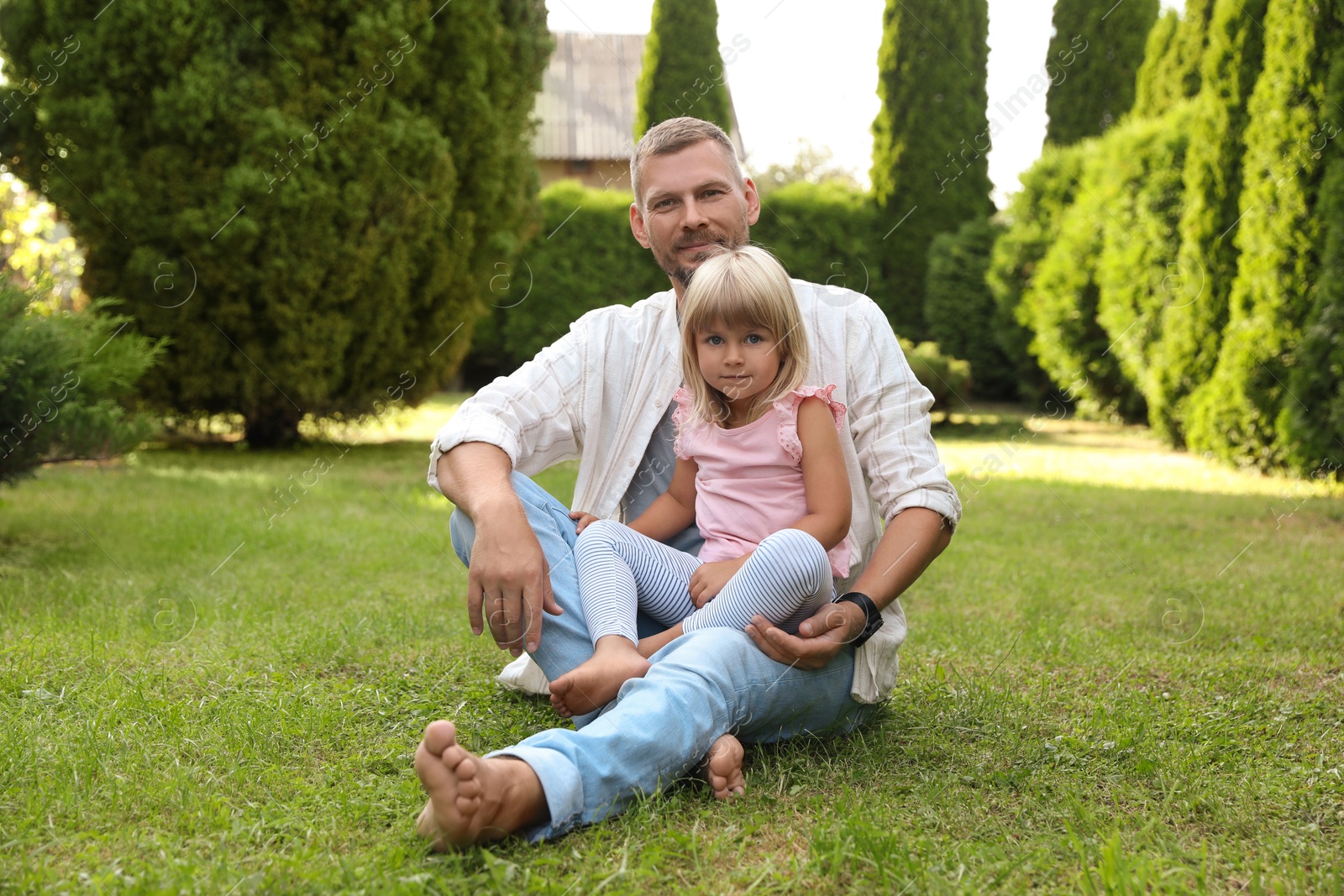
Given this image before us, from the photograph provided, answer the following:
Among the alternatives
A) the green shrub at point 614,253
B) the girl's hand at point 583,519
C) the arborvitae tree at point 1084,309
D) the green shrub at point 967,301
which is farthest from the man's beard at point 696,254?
the green shrub at point 967,301

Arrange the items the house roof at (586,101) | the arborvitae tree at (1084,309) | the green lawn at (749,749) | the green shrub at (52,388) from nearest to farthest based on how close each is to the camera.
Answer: the green lawn at (749,749) → the green shrub at (52,388) → the arborvitae tree at (1084,309) → the house roof at (586,101)

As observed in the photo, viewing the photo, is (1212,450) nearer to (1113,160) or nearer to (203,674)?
(1113,160)

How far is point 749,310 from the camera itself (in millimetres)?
2227

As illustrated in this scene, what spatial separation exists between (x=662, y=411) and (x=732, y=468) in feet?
1.06

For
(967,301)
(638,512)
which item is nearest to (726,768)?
(638,512)

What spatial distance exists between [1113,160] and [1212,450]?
3.61 m

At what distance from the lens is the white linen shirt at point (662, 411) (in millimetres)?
2252

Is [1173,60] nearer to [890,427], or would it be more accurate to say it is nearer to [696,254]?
[696,254]

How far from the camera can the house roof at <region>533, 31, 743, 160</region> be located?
21.7 m

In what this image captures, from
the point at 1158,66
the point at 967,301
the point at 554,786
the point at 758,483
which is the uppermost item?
the point at 1158,66

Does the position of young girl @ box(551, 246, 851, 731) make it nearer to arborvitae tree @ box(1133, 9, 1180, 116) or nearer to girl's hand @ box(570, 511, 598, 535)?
girl's hand @ box(570, 511, 598, 535)

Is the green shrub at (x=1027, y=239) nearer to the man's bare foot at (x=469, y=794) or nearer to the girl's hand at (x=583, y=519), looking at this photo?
the girl's hand at (x=583, y=519)

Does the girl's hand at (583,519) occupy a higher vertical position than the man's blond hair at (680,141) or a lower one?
lower

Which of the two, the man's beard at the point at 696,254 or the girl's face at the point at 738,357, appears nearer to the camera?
the girl's face at the point at 738,357
